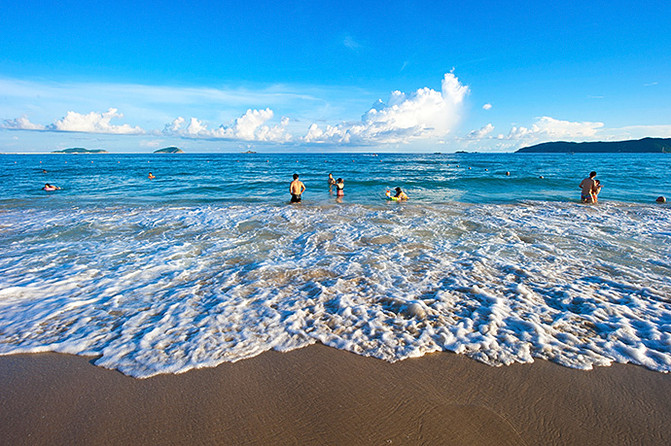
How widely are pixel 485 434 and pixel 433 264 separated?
432 centimetres

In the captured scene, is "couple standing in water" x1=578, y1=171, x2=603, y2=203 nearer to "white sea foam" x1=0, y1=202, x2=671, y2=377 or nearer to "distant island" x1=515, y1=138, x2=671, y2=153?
"white sea foam" x1=0, y1=202, x2=671, y2=377

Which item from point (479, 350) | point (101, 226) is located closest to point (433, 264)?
point (479, 350)

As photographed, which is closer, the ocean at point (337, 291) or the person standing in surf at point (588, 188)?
the ocean at point (337, 291)

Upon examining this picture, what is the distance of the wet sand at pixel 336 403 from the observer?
8.52 feet

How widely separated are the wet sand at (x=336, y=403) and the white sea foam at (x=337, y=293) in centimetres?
25

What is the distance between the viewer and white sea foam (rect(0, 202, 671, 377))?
3.81 m

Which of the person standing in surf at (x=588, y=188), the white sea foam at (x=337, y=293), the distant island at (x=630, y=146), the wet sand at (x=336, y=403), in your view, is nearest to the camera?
the wet sand at (x=336, y=403)

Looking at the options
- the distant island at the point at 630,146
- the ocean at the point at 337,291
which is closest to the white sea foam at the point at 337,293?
the ocean at the point at 337,291

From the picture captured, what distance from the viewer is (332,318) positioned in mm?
4461

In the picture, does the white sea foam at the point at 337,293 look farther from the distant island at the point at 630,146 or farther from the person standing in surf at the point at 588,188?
the distant island at the point at 630,146

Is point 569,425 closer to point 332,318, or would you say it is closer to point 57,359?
point 332,318

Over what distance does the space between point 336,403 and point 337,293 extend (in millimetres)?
2379

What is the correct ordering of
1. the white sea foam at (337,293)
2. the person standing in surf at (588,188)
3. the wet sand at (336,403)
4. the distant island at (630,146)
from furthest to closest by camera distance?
the distant island at (630,146), the person standing in surf at (588,188), the white sea foam at (337,293), the wet sand at (336,403)

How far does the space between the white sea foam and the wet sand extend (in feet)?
0.81
